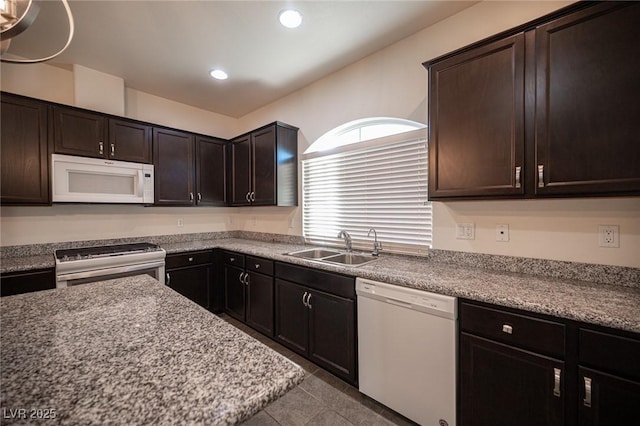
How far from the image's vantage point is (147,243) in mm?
3148

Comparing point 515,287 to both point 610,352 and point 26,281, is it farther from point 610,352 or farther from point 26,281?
point 26,281

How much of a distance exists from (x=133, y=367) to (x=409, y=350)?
1437 millimetres

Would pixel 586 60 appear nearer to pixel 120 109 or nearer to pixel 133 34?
pixel 133 34

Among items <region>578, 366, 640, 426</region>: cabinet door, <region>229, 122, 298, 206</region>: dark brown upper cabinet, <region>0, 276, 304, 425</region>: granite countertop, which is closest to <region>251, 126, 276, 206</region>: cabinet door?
<region>229, 122, 298, 206</region>: dark brown upper cabinet

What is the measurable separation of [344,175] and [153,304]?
2.07 m

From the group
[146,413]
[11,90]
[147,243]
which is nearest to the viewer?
[146,413]

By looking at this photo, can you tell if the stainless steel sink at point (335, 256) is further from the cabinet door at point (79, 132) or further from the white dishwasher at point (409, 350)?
the cabinet door at point (79, 132)

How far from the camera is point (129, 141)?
281 centimetres

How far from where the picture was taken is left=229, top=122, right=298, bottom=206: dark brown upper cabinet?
302 cm

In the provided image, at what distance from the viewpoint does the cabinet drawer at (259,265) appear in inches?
102

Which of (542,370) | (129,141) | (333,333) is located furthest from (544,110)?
(129,141)

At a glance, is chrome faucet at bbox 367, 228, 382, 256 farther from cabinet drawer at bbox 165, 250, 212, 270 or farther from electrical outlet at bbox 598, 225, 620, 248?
cabinet drawer at bbox 165, 250, 212, 270

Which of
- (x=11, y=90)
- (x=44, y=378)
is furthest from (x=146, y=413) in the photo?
(x=11, y=90)

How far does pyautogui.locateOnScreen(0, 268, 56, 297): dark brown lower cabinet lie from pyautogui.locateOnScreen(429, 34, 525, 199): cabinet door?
3075mm
